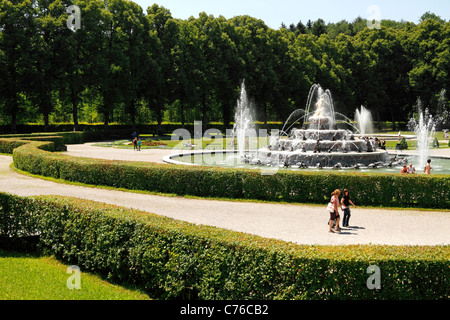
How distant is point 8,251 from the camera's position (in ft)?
37.1

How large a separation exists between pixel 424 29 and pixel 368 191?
79.4m

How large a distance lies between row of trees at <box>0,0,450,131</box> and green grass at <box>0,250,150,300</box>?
47.1 meters

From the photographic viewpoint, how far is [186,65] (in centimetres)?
6719

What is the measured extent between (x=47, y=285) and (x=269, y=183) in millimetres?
11360

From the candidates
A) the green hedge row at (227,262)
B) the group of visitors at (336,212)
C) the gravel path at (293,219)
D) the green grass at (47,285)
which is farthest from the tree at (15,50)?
the group of visitors at (336,212)

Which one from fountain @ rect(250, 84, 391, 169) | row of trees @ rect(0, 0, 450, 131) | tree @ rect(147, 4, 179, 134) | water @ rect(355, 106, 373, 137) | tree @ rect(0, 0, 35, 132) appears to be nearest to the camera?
fountain @ rect(250, 84, 391, 169)

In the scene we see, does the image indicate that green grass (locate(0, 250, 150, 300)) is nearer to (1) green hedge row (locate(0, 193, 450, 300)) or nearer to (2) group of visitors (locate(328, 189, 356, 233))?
(1) green hedge row (locate(0, 193, 450, 300))

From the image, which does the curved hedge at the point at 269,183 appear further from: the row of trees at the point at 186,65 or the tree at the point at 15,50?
the row of trees at the point at 186,65

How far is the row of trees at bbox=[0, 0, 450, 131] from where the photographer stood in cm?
5363

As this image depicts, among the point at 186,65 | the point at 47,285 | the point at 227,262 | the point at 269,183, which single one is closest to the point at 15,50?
the point at 186,65

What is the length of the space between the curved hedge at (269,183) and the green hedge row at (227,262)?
29.2ft

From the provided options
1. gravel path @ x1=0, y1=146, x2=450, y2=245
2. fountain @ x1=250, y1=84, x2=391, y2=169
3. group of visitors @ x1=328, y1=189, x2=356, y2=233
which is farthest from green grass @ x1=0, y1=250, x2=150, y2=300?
fountain @ x1=250, y1=84, x2=391, y2=169

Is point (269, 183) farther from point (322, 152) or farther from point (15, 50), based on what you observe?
point (15, 50)

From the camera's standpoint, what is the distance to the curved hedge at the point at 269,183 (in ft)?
56.3
